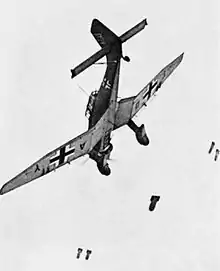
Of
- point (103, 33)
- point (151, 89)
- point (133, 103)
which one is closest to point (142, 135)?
point (133, 103)

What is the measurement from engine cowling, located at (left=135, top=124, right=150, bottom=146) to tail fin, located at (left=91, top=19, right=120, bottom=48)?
928 cm

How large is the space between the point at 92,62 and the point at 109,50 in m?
3.08

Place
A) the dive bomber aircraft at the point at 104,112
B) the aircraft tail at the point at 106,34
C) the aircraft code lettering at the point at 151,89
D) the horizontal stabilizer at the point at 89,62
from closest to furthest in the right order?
1. the horizontal stabilizer at the point at 89,62
2. the dive bomber aircraft at the point at 104,112
3. the aircraft tail at the point at 106,34
4. the aircraft code lettering at the point at 151,89

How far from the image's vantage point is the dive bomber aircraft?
90.1 meters

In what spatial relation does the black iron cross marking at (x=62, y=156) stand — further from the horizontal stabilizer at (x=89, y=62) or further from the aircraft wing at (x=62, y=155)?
the horizontal stabilizer at (x=89, y=62)

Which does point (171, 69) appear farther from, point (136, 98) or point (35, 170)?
point (35, 170)

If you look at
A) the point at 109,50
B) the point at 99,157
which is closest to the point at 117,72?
the point at 109,50

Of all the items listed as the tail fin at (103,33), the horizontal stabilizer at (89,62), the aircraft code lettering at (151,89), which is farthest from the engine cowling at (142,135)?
the tail fin at (103,33)

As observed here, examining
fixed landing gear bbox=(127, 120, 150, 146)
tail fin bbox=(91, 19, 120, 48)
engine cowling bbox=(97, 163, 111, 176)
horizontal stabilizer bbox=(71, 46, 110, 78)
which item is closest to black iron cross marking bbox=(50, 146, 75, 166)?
engine cowling bbox=(97, 163, 111, 176)

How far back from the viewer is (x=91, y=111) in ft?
311

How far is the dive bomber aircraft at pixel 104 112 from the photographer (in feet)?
295

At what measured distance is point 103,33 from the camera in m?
92.9

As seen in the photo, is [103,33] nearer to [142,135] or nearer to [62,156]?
[142,135]

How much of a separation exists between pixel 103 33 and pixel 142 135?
10.9 meters
